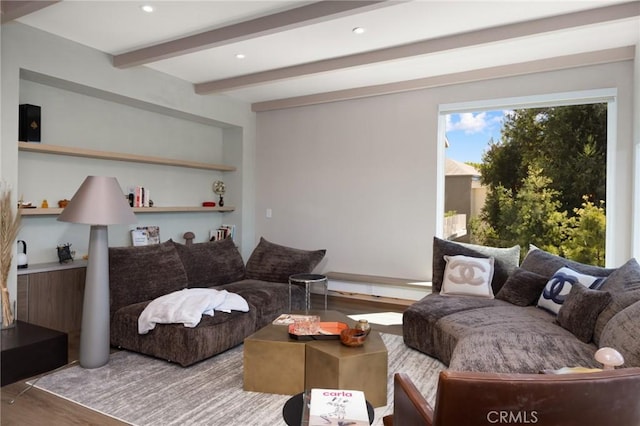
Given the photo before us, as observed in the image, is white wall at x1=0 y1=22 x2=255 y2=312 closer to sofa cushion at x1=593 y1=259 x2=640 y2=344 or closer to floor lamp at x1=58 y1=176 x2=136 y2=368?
floor lamp at x1=58 y1=176 x2=136 y2=368

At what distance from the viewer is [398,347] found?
Result: 11.9 feet

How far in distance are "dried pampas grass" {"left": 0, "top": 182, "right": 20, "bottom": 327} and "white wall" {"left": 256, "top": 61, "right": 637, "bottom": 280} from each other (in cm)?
330

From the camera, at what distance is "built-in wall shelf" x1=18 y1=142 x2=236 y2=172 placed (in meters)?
3.63

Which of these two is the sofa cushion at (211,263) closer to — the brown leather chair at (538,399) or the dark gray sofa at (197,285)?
the dark gray sofa at (197,285)

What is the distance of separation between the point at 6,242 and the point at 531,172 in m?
5.04

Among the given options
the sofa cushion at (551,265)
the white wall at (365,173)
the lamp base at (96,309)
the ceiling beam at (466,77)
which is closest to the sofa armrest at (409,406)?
the lamp base at (96,309)

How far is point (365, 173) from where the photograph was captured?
5.38 meters

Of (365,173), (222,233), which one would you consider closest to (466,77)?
(365,173)

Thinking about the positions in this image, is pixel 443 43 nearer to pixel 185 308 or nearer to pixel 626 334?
pixel 626 334

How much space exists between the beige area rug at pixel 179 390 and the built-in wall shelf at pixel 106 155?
6.32ft

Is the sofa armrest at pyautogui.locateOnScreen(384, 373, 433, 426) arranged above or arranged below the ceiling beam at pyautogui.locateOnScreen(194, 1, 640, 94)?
below

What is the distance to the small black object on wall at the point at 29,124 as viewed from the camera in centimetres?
359

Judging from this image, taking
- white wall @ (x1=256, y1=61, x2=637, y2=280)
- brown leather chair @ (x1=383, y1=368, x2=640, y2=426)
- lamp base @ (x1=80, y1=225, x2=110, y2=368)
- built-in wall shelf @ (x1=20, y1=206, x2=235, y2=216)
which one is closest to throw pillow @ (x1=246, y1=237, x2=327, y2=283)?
white wall @ (x1=256, y1=61, x2=637, y2=280)

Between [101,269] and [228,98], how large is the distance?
3.25m
